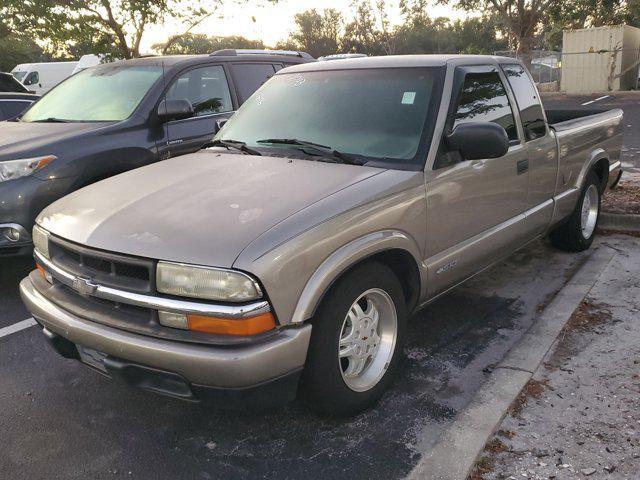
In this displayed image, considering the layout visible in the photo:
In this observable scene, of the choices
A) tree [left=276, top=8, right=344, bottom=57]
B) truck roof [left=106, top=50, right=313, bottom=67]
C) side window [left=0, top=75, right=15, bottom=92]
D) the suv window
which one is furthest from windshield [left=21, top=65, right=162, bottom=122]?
tree [left=276, top=8, right=344, bottom=57]

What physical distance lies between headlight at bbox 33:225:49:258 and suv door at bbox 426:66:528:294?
6.67 ft

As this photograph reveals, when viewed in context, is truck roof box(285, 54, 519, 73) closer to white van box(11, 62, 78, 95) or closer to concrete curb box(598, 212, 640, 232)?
concrete curb box(598, 212, 640, 232)

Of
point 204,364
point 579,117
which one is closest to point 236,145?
point 204,364

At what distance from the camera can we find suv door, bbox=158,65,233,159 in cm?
557

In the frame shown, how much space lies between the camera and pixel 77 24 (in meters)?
17.1

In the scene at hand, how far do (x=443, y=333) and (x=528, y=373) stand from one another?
84 centimetres

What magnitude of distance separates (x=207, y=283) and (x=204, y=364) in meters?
0.33

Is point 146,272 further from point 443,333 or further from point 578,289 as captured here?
point 578,289

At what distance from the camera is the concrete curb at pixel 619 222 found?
5.88m

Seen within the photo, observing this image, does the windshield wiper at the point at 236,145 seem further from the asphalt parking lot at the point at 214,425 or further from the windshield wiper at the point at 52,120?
the windshield wiper at the point at 52,120

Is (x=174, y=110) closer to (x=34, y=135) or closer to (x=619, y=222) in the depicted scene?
(x=34, y=135)

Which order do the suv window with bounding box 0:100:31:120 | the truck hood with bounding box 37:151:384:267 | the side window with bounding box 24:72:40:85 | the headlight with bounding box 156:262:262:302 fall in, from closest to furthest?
1. the headlight with bounding box 156:262:262:302
2. the truck hood with bounding box 37:151:384:267
3. the suv window with bounding box 0:100:31:120
4. the side window with bounding box 24:72:40:85

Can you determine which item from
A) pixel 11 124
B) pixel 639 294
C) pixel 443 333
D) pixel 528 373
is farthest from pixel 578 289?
pixel 11 124

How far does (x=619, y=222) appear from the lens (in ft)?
19.7
